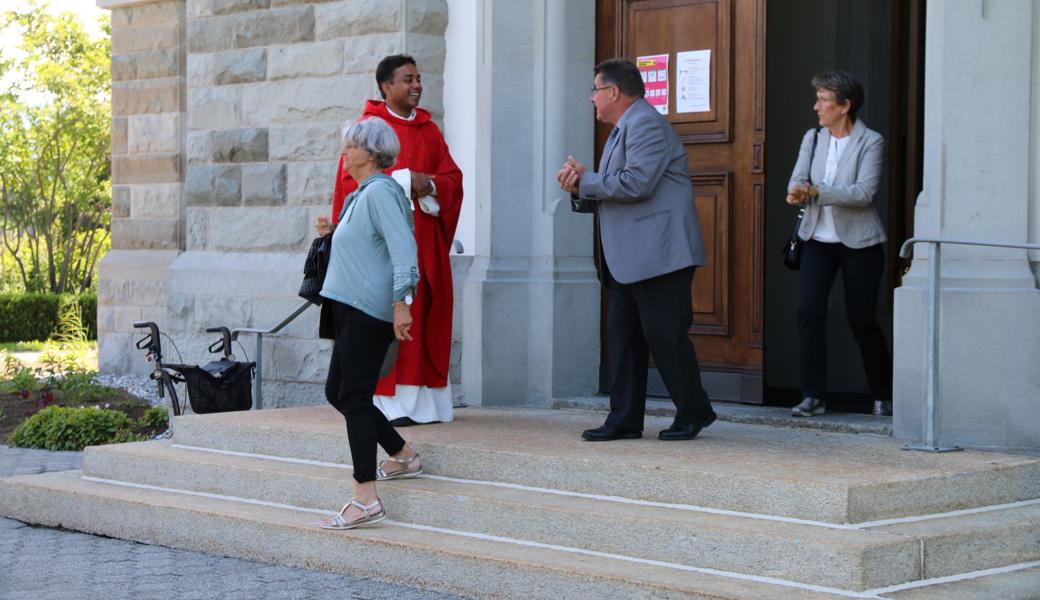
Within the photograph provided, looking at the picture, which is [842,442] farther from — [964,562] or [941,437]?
[964,562]

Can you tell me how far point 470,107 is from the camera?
28.9ft

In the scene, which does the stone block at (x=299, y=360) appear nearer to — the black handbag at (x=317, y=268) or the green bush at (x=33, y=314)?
the black handbag at (x=317, y=268)

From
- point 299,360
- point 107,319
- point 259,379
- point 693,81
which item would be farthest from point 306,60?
point 107,319

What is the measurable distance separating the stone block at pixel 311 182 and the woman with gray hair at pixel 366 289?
3163mm

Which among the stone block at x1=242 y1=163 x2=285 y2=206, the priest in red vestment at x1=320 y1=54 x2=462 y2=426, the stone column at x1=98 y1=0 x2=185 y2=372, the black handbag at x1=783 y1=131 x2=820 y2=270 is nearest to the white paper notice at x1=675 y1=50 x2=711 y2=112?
the black handbag at x1=783 y1=131 x2=820 y2=270

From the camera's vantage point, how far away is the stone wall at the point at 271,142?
911cm

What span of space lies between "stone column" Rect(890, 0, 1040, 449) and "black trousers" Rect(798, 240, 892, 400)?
66 cm

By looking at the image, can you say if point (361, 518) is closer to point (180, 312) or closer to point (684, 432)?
point (684, 432)

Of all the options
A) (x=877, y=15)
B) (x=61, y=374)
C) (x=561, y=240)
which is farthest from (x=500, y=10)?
(x=61, y=374)

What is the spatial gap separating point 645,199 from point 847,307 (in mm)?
1509

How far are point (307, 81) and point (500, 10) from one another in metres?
1.46

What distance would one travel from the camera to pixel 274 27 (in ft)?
31.6

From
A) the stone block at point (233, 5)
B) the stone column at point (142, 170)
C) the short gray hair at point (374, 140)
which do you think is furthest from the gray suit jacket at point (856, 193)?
the stone column at point (142, 170)

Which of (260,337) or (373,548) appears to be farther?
(260,337)
